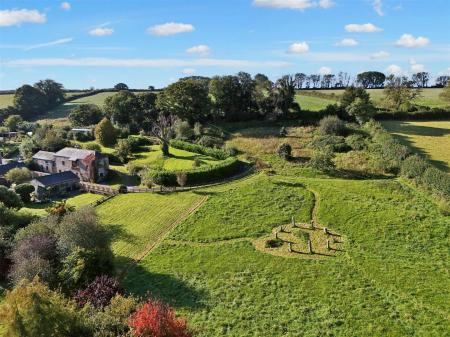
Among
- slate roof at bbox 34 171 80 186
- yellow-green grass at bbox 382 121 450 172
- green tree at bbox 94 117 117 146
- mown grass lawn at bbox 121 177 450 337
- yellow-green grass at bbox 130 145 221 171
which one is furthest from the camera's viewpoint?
green tree at bbox 94 117 117 146

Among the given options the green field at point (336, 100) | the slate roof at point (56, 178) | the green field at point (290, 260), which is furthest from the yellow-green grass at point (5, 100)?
the green field at point (290, 260)

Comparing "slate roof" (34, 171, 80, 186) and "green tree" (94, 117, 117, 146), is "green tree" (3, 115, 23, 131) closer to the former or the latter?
"green tree" (94, 117, 117, 146)

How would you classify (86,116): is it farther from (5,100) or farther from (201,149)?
(5,100)

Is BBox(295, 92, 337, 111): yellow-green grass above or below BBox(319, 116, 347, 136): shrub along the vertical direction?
above

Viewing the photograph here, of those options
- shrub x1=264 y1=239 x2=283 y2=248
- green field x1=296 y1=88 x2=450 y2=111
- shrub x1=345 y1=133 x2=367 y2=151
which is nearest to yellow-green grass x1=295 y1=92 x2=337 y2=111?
green field x1=296 y1=88 x2=450 y2=111

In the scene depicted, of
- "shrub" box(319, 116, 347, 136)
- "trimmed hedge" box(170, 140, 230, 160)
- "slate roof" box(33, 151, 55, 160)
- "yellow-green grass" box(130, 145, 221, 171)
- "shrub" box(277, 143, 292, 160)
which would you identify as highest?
"shrub" box(319, 116, 347, 136)

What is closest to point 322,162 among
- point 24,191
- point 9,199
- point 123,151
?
point 123,151
